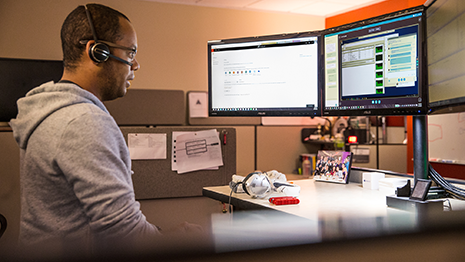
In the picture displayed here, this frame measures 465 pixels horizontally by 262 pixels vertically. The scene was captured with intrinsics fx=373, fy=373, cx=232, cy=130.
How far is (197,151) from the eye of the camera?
5.72 ft

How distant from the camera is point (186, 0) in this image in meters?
3.78

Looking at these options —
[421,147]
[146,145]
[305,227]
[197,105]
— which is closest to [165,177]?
[146,145]

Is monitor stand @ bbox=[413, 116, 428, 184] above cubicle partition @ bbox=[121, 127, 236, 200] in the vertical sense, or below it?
above

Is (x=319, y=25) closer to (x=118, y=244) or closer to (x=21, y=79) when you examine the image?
(x=21, y=79)

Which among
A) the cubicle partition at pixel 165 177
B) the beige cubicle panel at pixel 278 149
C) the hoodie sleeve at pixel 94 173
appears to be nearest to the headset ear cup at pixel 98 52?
the hoodie sleeve at pixel 94 173

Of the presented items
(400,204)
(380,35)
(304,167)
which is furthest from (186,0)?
(400,204)

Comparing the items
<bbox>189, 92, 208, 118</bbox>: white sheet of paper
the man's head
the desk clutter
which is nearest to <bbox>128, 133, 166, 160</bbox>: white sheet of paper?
the desk clutter

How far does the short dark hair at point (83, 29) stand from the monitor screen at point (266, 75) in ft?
2.16

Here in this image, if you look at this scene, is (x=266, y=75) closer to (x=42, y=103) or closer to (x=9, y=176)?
(x=42, y=103)

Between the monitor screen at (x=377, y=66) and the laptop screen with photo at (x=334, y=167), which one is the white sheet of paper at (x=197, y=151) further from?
the monitor screen at (x=377, y=66)

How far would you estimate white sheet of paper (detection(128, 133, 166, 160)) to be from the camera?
1.68 meters

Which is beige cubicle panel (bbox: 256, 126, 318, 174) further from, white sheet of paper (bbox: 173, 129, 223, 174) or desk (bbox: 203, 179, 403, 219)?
desk (bbox: 203, 179, 403, 219)

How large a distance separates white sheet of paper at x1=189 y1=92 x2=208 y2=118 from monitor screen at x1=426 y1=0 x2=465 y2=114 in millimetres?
2805

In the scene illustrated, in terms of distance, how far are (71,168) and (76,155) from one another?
2 cm
